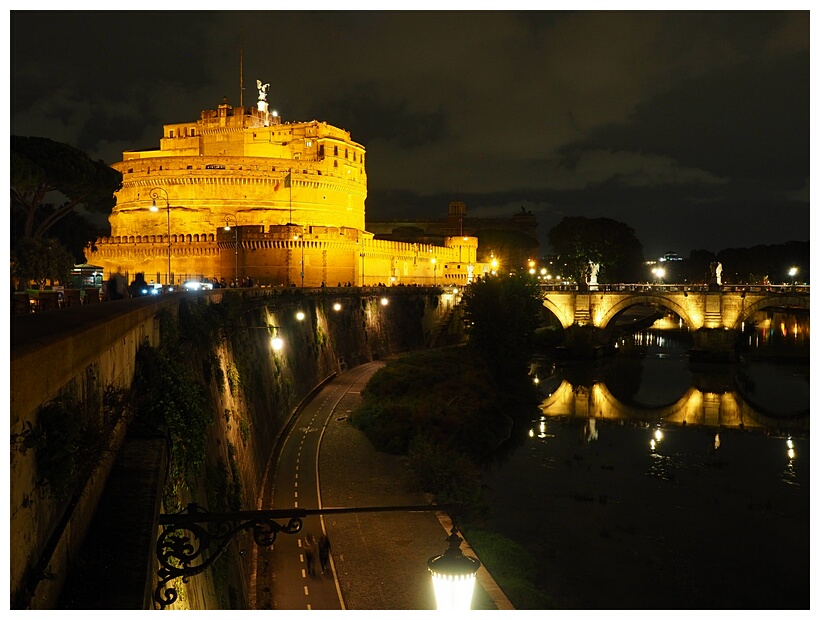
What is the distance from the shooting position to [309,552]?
45.1ft

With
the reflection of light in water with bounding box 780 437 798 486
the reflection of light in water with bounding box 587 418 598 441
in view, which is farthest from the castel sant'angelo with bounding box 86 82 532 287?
the reflection of light in water with bounding box 780 437 798 486

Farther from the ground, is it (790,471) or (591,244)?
(591,244)

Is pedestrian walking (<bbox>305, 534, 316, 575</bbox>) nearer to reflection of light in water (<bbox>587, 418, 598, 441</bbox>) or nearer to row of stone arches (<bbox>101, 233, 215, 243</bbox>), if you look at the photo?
reflection of light in water (<bbox>587, 418, 598, 441</bbox>)

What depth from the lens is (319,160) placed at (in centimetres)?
5653

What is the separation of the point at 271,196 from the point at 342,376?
24465 millimetres

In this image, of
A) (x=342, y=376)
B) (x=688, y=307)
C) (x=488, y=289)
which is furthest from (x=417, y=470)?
(x=688, y=307)

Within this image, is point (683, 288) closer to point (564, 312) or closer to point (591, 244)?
point (564, 312)

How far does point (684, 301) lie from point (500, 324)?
18583mm

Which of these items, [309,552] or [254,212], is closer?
[309,552]

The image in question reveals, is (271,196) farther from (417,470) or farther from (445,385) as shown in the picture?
(417,470)

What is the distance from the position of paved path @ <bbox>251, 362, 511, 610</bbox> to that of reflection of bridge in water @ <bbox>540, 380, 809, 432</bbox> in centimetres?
1248

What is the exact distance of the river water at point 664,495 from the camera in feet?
48.2

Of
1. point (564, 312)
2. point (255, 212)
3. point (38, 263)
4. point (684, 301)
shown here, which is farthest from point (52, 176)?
point (684, 301)

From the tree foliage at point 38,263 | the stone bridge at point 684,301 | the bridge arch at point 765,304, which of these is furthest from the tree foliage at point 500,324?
the tree foliage at point 38,263
